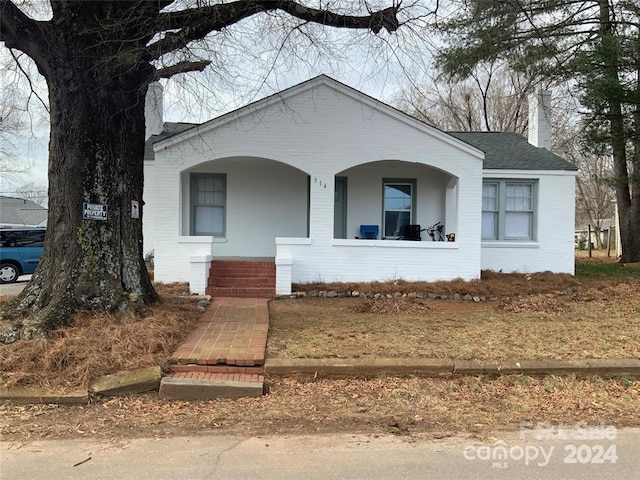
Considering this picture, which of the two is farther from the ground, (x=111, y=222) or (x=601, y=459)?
(x=111, y=222)

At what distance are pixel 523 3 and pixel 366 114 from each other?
6.81 meters

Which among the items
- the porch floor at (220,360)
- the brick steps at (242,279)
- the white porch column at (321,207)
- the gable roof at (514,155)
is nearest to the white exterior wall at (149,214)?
the brick steps at (242,279)

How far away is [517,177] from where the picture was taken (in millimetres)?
13102

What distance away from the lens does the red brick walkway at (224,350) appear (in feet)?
17.2

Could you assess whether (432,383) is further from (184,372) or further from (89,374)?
(89,374)

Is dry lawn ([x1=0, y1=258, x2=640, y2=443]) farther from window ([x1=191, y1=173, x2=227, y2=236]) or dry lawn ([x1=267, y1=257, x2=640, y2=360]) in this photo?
window ([x1=191, y1=173, x2=227, y2=236])

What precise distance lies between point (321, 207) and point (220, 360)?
239 inches

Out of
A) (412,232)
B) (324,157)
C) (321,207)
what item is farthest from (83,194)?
(412,232)

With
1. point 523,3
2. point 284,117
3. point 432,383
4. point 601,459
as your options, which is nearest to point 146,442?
point 432,383

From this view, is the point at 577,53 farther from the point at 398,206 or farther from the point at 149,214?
the point at 149,214

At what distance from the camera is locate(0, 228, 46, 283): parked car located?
15531 millimetres

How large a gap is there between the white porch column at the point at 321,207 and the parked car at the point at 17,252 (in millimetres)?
9776

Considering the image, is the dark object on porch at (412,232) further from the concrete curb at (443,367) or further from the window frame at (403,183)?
the concrete curb at (443,367)

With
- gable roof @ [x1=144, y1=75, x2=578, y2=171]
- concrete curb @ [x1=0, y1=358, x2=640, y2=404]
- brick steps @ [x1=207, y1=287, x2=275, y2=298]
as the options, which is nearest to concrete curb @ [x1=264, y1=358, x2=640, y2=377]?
concrete curb @ [x1=0, y1=358, x2=640, y2=404]
